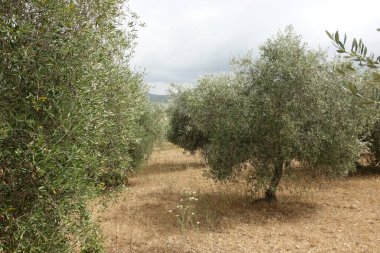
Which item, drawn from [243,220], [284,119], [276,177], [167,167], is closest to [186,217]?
[243,220]

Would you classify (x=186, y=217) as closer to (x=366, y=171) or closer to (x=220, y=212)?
(x=220, y=212)

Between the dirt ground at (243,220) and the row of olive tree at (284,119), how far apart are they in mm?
1897

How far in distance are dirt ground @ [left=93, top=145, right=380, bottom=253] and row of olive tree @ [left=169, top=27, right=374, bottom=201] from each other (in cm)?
190

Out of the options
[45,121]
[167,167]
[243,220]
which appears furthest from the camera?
[167,167]

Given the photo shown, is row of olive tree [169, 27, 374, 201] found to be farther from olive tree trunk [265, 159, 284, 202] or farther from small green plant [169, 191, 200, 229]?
small green plant [169, 191, 200, 229]

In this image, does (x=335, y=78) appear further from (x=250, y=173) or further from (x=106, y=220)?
(x=106, y=220)

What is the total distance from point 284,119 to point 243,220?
537 centimetres

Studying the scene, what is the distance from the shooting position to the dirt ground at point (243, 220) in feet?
45.0

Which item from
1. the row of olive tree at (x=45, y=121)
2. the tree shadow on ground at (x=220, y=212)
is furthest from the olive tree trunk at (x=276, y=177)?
the row of olive tree at (x=45, y=121)

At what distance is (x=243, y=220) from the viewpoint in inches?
666

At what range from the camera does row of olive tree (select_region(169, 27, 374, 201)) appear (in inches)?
638

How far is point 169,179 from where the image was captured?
28094 millimetres

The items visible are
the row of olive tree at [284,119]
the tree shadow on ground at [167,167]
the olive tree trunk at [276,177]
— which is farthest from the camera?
the tree shadow on ground at [167,167]

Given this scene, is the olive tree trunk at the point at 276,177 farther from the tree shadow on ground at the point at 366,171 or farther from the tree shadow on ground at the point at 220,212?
the tree shadow on ground at the point at 366,171
